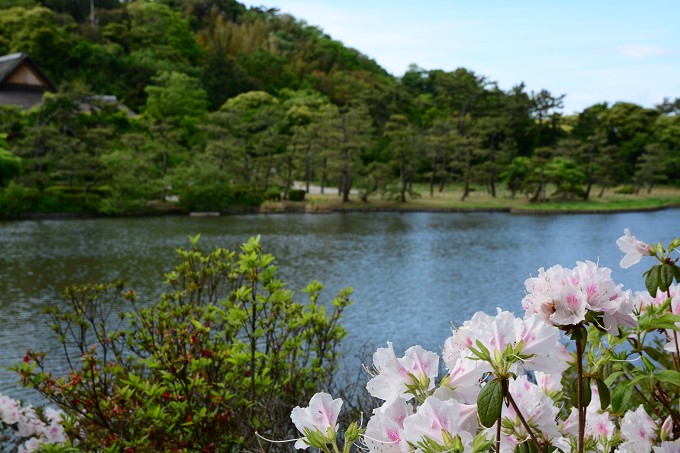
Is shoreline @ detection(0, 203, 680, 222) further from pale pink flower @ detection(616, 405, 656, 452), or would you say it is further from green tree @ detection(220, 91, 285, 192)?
pale pink flower @ detection(616, 405, 656, 452)

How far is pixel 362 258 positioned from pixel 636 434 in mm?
12101

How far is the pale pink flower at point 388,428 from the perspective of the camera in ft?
2.49

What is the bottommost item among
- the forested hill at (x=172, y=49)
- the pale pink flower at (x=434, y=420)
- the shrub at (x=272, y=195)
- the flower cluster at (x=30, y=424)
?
the flower cluster at (x=30, y=424)

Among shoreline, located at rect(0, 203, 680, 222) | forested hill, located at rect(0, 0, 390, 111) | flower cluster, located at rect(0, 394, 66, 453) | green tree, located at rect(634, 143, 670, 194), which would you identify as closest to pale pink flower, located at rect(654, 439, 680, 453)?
flower cluster, located at rect(0, 394, 66, 453)

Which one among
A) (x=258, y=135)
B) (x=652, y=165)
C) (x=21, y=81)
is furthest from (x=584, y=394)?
(x=652, y=165)

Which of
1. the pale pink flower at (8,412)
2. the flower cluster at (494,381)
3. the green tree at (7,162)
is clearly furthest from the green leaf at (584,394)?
the green tree at (7,162)

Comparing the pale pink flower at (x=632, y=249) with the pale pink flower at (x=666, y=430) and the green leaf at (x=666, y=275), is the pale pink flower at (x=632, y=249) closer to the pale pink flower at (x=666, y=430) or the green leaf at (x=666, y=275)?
the green leaf at (x=666, y=275)

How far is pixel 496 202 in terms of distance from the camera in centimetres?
2716

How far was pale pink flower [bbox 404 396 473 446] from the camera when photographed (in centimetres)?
69

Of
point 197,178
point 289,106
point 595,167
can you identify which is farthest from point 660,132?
point 197,178

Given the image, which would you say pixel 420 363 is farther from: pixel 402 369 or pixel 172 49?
pixel 172 49

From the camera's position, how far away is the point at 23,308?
28.5ft

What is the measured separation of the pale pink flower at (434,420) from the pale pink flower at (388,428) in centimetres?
5

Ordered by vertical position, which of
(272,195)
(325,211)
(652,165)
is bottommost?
(325,211)
